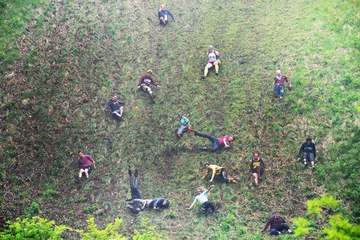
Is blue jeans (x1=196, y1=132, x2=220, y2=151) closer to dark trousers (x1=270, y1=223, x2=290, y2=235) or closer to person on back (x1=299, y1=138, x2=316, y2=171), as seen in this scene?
person on back (x1=299, y1=138, x2=316, y2=171)

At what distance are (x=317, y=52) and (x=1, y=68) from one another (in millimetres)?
20361

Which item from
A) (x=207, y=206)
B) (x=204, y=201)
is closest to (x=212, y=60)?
(x=204, y=201)

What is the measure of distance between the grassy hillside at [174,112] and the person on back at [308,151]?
0.48 m

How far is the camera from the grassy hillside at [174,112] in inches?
824

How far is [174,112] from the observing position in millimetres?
27156

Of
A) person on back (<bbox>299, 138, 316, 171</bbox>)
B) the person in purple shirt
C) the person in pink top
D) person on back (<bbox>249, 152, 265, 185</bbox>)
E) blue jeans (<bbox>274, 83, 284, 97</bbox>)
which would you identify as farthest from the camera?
blue jeans (<bbox>274, 83, 284, 97</bbox>)

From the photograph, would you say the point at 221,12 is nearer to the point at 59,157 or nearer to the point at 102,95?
the point at 102,95

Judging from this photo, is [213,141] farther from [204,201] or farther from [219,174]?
[204,201]

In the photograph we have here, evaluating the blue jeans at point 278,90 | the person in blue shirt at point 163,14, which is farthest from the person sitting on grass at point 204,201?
the person in blue shirt at point 163,14

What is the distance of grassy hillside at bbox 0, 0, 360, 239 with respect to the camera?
20.9 meters

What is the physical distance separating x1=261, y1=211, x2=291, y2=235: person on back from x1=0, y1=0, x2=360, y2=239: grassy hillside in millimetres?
509

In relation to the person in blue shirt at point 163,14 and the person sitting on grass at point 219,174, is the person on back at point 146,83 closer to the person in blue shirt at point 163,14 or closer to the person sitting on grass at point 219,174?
the person sitting on grass at point 219,174

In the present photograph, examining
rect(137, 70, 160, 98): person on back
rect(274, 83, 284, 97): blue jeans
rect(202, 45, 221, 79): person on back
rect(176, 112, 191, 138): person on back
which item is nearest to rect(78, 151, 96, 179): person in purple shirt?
rect(176, 112, 191, 138): person on back

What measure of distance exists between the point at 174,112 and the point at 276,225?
426 inches
